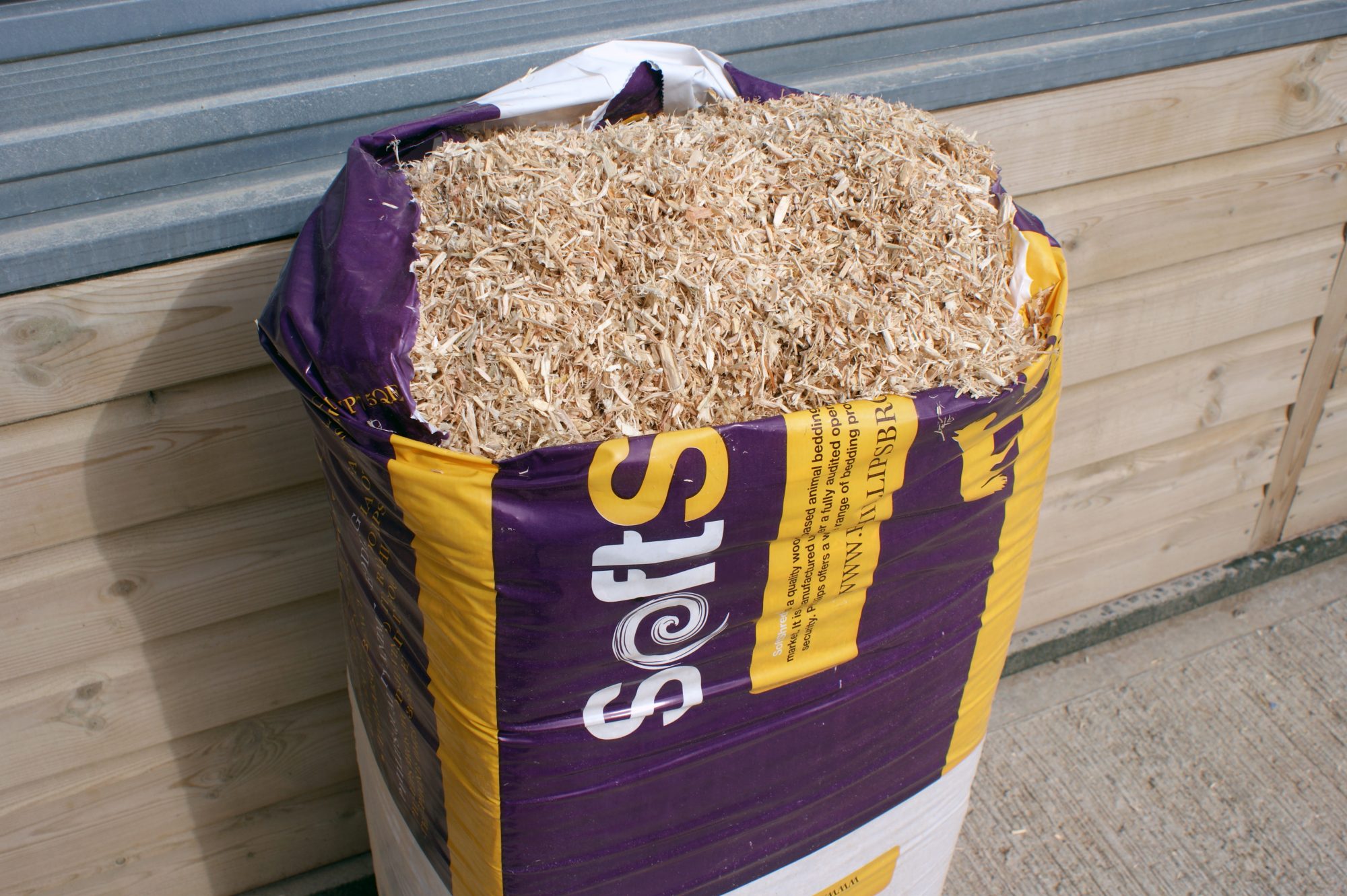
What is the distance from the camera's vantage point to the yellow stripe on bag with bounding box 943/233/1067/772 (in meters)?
1.21

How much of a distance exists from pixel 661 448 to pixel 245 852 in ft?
4.81

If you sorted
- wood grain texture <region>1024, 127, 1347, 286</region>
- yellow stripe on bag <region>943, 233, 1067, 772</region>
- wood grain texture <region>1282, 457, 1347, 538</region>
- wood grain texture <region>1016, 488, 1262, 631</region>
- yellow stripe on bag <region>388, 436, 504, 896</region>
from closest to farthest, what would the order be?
yellow stripe on bag <region>388, 436, 504, 896</region> → yellow stripe on bag <region>943, 233, 1067, 772</region> → wood grain texture <region>1024, 127, 1347, 286</region> → wood grain texture <region>1016, 488, 1262, 631</region> → wood grain texture <region>1282, 457, 1347, 538</region>

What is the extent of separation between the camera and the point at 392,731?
1.34 meters

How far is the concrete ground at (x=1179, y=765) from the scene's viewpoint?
2021 millimetres

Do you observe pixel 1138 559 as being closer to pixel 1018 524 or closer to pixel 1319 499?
pixel 1319 499

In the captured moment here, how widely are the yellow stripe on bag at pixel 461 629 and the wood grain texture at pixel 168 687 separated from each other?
58cm

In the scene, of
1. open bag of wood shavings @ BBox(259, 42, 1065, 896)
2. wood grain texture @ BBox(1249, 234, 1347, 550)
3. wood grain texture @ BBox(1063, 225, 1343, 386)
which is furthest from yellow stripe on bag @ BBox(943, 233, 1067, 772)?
wood grain texture @ BBox(1249, 234, 1347, 550)

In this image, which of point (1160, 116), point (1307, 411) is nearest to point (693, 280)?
point (1160, 116)

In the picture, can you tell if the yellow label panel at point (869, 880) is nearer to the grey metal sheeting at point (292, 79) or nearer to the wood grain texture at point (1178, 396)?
the wood grain texture at point (1178, 396)

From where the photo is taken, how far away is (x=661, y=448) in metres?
0.95

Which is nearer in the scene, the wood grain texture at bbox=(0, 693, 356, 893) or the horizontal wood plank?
the wood grain texture at bbox=(0, 693, 356, 893)

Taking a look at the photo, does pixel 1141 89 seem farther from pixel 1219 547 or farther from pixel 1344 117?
pixel 1219 547

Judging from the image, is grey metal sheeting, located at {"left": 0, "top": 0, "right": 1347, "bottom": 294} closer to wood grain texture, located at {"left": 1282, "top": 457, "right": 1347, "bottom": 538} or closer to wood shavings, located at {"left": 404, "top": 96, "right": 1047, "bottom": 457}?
wood shavings, located at {"left": 404, "top": 96, "right": 1047, "bottom": 457}

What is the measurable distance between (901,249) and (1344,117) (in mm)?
1575
